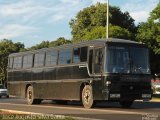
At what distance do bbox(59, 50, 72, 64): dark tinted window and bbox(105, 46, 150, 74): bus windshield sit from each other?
378cm

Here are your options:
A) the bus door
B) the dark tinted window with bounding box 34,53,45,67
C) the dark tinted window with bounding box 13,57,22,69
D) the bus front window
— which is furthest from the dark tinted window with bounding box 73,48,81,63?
the dark tinted window with bounding box 13,57,22,69

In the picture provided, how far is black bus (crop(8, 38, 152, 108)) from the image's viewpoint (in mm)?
24562

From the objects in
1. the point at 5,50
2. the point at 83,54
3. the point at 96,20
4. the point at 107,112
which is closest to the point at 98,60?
the point at 83,54

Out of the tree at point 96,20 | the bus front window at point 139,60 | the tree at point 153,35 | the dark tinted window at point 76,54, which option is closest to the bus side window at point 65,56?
the dark tinted window at point 76,54

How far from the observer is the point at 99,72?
24.9 m

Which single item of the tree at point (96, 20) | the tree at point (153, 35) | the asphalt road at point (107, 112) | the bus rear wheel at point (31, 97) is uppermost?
the tree at point (96, 20)

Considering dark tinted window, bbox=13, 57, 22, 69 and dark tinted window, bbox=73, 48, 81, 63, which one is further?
dark tinted window, bbox=13, 57, 22, 69

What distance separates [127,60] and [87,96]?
8.64 feet

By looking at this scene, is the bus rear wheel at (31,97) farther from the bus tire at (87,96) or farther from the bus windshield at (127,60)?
the bus windshield at (127,60)

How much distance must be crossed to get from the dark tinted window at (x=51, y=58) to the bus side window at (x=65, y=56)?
60cm

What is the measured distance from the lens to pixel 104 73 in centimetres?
2455

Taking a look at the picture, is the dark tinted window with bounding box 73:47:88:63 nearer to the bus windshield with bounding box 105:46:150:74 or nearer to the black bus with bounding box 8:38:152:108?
the black bus with bounding box 8:38:152:108

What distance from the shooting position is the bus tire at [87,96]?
2545 cm

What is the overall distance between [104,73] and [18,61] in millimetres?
11499
